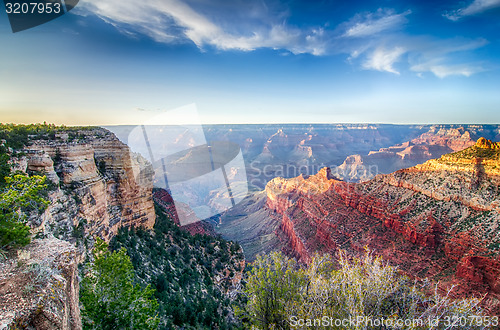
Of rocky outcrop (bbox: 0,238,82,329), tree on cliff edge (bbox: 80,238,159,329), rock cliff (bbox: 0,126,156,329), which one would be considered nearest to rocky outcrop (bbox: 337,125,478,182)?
rock cliff (bbox: 0,126,156,329)

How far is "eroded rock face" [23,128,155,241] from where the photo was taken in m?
12.7

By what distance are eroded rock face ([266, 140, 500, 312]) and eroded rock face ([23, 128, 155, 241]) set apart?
23.8 metres

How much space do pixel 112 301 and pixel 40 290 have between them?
171 inches

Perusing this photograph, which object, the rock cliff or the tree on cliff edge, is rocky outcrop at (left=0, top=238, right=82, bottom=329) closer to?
the rock cliff

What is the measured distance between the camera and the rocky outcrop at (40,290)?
14.7 ft

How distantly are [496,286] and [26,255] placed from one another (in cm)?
3355

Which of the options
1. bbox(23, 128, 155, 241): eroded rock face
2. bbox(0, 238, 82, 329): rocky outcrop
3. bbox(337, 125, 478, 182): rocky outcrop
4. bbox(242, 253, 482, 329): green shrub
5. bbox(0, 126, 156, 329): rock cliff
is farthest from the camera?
bbox(337, 125, 478, 182): rocky outcrop

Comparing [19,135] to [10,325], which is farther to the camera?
[19,135]

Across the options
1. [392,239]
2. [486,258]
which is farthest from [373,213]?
[486,258]

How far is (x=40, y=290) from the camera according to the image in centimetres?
503

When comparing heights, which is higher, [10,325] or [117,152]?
[117,152]

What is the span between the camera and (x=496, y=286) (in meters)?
21.7

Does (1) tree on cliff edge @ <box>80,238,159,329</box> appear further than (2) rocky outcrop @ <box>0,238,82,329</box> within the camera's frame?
Yes

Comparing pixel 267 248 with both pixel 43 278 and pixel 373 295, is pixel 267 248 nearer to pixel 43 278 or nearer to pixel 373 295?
pixel 373 295
